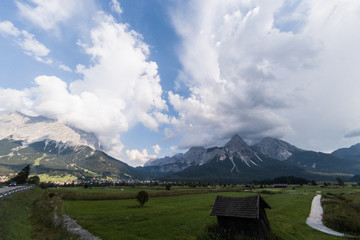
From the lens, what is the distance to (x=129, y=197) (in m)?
93.8

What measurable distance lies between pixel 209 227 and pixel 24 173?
591ft

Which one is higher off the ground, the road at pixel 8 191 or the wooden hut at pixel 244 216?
the road at pixel 8 191

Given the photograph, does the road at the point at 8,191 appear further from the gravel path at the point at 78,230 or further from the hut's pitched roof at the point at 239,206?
the hut's pitched roof at the point at 239,206

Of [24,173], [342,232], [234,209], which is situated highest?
[24,173]

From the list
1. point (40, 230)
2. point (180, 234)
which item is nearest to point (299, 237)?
point (180, 234)

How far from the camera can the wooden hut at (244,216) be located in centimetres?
2736

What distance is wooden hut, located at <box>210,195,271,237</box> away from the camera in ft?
89.8

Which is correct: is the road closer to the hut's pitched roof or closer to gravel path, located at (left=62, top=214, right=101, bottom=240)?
gravel path, located at (left=62, top=214, right=101, bottom=240)

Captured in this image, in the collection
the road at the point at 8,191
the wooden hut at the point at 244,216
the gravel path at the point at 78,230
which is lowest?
the gravel path at the point at 78,230

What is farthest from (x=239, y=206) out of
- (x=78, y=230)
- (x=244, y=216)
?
(x=78, y=230)

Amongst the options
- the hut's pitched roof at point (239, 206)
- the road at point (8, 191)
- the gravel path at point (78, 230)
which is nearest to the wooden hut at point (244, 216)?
the hut's pitched roof at point (239, 206)

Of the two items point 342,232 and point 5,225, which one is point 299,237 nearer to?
point 342,232

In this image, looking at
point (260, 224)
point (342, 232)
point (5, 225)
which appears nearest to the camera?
point (5, 225)

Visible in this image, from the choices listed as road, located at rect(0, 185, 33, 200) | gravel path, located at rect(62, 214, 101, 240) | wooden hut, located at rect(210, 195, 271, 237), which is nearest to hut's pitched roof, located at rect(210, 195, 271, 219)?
wooden hut, located at rect(210, 195, 271, 237)
